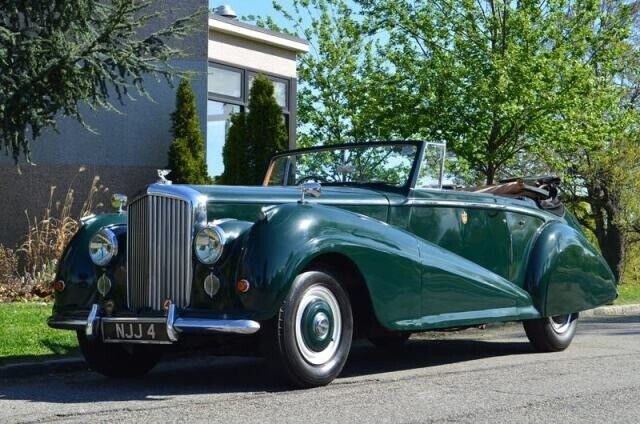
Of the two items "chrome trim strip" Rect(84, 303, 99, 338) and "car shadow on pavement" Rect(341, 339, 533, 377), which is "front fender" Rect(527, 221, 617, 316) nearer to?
"car shadow on pavement" Rect(341, 339, 533, 377)

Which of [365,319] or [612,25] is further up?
[612,25]

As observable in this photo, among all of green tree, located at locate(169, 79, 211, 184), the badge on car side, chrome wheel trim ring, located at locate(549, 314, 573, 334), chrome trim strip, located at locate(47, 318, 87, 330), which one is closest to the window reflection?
green tree, located at locate(169, 79, 211, 184)

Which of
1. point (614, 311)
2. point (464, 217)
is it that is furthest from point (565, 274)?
point (614, 311)

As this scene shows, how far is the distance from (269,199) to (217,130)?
10.9 metres

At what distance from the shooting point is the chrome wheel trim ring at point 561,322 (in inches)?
374

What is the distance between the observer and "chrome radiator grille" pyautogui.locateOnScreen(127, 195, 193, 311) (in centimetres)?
693

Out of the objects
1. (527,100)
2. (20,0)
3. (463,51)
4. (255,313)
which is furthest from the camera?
(463,51)

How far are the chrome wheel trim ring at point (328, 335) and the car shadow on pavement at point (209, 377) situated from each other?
298mm

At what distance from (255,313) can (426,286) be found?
1715 mm

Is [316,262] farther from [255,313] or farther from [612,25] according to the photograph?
[612,25]

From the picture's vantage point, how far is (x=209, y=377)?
776cm

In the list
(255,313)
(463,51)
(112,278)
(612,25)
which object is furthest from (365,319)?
(612,25)

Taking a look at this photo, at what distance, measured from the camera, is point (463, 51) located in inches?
859

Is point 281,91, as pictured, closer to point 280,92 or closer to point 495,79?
point 280,92
